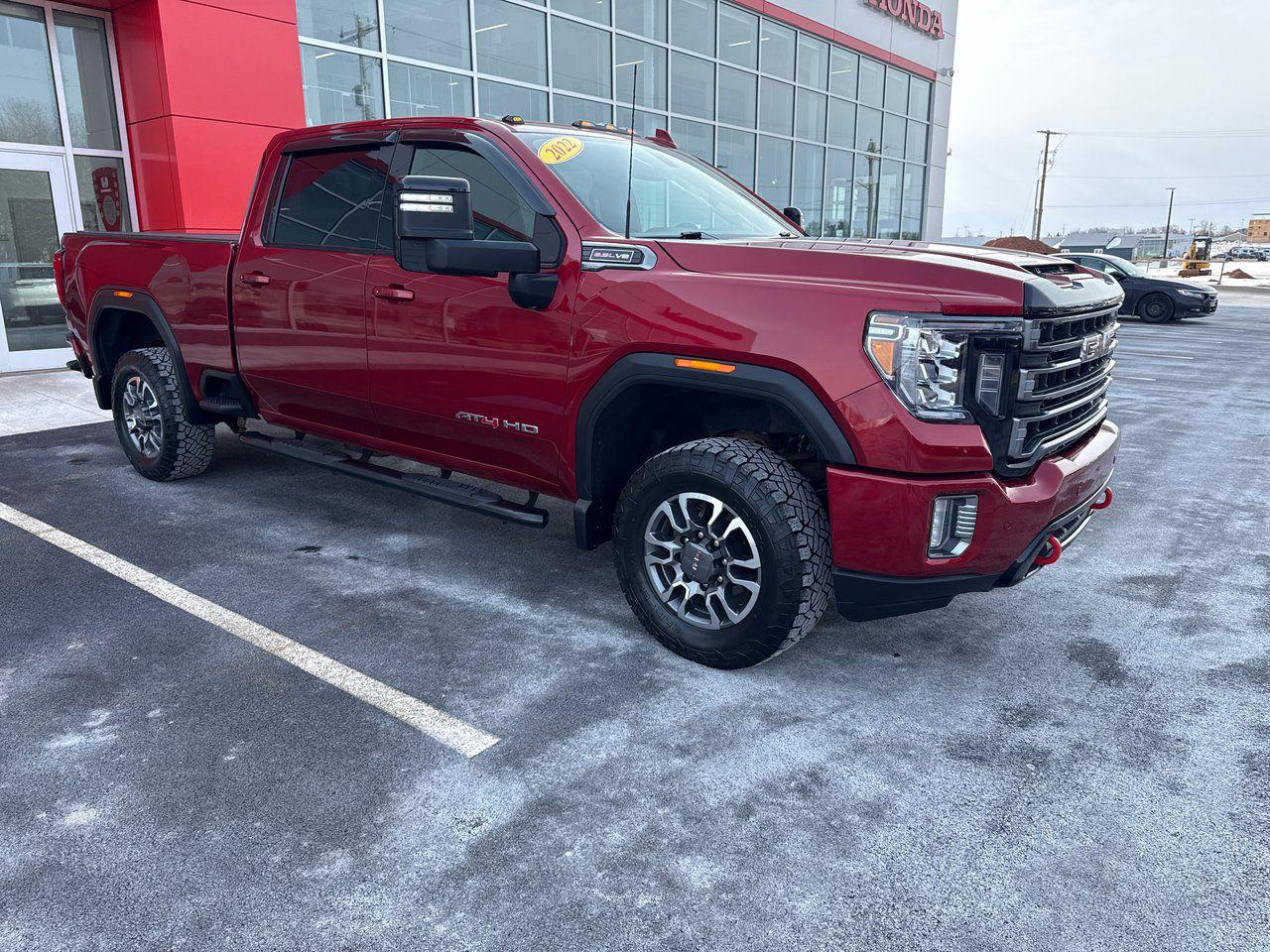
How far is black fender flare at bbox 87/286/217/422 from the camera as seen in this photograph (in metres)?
5.41

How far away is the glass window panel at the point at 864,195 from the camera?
23438 mm

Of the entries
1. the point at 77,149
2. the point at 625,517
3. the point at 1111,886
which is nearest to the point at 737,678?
the point at 625,517

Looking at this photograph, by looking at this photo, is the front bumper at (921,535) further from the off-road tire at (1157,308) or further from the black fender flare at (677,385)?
the off-road tire at (1157,308)

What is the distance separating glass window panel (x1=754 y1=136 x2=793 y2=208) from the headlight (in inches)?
699

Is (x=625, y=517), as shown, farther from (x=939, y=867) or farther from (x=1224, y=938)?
(x=1224, y=938)

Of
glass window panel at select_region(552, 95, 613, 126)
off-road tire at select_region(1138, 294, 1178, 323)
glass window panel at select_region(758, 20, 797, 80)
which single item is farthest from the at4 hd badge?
off-road tire at select_region(1138, 294, 1178, 323)

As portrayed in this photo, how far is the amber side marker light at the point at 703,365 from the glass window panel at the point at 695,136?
15179mm

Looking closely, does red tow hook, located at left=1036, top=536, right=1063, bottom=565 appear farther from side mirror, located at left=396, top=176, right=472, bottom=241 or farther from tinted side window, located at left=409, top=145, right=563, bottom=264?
side mirror, located at left=396, top=176, right=472, bottom=241

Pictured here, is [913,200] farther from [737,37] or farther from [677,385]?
[677,385]

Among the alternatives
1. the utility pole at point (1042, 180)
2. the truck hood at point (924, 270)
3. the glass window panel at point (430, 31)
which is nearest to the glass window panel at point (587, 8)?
the glass window panel at point (430, 31)

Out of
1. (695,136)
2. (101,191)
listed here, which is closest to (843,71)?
(695,136)

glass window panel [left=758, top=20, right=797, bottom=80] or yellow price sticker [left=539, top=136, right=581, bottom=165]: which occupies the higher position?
glass window panel [left=758, top=20, right=797, bottom=80]

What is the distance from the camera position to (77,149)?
10516 mm

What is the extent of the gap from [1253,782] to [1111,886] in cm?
80
